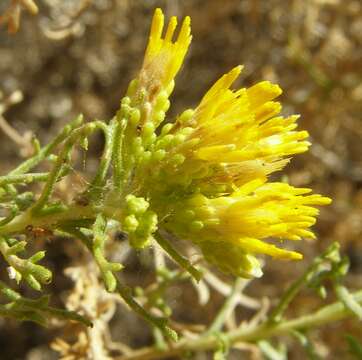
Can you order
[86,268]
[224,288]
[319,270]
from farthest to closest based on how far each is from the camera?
[224,288], [86,268], [319,270]

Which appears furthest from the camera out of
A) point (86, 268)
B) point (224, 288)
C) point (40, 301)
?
point (224, 288)

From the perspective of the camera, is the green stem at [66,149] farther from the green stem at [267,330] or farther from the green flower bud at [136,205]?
the green stem at [267,330]

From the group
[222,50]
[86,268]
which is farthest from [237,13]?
[86,268]

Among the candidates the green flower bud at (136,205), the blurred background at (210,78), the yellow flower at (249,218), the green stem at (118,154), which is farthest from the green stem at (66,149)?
the blurred background at (210,78)

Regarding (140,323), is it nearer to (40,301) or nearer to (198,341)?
(198,341)

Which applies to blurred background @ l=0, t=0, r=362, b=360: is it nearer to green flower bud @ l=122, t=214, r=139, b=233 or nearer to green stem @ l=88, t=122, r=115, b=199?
green stem @ l=88, t=122, r=115, b=199

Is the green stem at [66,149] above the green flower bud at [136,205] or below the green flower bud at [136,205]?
above

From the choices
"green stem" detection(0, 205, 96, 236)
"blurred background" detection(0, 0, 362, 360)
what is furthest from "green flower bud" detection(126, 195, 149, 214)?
"blurred background" detection(0, 0, 362, 360)
